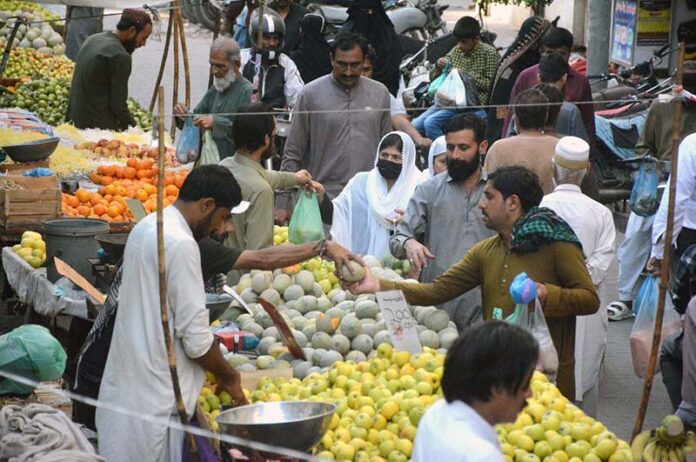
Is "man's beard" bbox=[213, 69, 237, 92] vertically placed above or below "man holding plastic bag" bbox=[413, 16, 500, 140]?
above

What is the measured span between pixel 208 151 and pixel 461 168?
291cm

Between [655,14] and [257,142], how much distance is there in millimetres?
8826

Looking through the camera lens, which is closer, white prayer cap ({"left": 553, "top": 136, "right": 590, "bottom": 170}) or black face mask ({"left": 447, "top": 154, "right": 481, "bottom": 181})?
black face mask ({"left": 447, "top": 154, "right": 481, "bottom": 181})

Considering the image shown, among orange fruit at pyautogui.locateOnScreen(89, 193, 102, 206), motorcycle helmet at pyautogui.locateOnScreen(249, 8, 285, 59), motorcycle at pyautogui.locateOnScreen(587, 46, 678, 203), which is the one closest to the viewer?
orange fruit at pyautogui.locateOnScreen(89, 193, 102, 206)

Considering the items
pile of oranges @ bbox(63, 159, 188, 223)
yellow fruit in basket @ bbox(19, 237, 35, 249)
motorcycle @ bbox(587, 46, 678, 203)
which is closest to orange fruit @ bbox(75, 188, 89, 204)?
pile of oranges @ bbox(63, 159, 188, 223)

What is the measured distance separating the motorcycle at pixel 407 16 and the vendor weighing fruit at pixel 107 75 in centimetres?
541

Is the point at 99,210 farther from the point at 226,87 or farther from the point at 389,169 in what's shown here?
the point at 389,169

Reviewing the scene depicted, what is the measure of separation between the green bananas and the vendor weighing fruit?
7.21 meters

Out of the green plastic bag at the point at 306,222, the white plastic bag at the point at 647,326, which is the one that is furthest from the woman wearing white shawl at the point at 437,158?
the white plastic bag at the point at 647,326

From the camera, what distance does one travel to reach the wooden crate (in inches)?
331

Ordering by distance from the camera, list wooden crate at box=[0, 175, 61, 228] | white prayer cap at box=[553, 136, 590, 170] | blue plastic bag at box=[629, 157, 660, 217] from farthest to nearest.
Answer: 1. blue plastic bag at box=[629, 157, 660, 217]
2. wooden crate at box=[0, 175, 61, 228]
3. white prayer cap at box=[553, 136, 590, 170]

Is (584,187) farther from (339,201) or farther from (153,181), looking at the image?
(153,181)

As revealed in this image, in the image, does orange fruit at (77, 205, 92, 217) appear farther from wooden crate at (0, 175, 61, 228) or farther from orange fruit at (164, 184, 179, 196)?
orange fruit at (164, 184, 179, 196)

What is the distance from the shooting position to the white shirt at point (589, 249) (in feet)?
21.1
